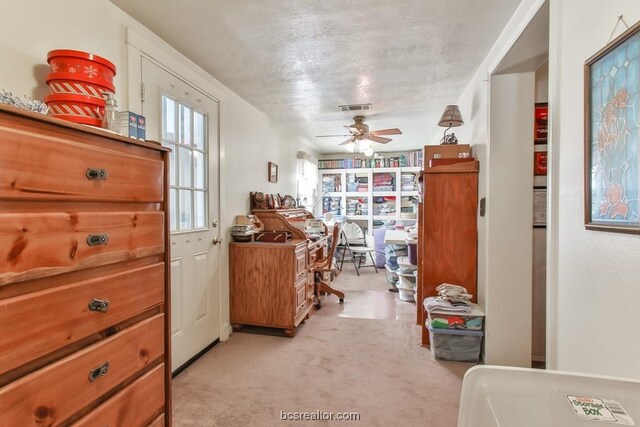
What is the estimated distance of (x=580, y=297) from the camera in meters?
1.16

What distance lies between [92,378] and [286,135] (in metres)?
3.90

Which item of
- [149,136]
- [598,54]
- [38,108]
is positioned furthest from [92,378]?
[598,54]

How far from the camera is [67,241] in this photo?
918 millimetres

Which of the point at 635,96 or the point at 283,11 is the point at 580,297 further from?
the point at 283,11

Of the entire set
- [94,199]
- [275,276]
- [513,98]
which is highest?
[513,98]

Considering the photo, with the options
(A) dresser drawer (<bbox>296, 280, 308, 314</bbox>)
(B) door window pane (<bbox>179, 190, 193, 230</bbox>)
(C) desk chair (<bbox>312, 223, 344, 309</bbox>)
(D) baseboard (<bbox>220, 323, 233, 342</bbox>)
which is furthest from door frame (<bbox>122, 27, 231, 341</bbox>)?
(C) desk chair (<bbox>312, 223, 344, 309</bbox>)

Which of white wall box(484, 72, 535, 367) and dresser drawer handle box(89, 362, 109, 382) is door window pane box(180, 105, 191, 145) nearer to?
dresser drawer handle box(89, 362, 109, 382)

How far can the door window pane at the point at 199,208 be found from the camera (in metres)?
2.48

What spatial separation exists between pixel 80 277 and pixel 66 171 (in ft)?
1.08

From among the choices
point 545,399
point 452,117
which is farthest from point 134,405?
point 452,117

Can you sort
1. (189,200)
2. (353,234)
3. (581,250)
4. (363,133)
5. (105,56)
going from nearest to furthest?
(581,250) < (105,56) < (189,200) < (363,133) < (353,234)

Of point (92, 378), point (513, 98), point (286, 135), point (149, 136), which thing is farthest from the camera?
point (286, 135)

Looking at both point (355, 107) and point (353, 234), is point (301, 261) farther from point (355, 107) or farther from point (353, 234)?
point (353, 234)

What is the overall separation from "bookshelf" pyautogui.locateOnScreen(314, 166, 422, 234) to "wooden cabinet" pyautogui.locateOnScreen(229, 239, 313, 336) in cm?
355
